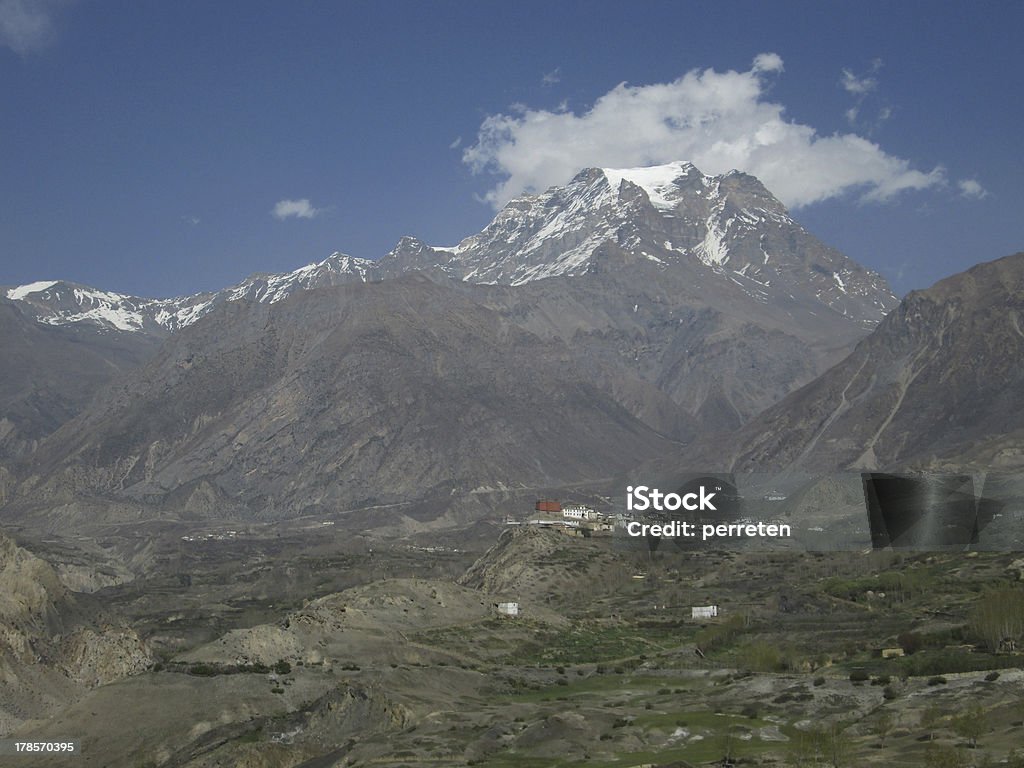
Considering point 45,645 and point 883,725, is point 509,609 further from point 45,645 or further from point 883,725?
point 883,725

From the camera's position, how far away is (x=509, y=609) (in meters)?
188

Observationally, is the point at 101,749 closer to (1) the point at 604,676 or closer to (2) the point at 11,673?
(2) the point at 11,673

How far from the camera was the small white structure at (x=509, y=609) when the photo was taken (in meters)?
186

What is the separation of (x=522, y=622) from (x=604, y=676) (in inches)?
1494

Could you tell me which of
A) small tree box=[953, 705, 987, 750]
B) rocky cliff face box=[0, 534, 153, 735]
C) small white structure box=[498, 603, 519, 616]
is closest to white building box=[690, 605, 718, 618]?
small white structure box=[498, 603, 519, 616]

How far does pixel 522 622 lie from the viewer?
7087 inches

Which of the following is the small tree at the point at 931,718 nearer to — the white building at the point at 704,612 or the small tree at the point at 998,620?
the small tree at the point at 998,620

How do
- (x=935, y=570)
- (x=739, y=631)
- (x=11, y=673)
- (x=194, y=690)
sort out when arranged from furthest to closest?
(x=935, y=570)
(x=739, y=631)
(x=11, y=673)
(x=194, y=690)

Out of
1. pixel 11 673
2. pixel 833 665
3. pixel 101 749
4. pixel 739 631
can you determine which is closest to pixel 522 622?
pixel 739 631

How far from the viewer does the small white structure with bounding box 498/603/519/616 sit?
612 feet

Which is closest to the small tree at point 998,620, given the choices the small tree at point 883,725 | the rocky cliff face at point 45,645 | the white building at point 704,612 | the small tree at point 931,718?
the small tree at point 883,725

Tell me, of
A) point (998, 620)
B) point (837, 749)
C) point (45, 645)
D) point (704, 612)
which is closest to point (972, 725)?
point (837, 749)

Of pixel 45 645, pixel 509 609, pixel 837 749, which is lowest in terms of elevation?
pixel 837 749

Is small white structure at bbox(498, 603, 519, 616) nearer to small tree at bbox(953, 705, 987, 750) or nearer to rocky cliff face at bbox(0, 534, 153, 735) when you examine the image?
rocky cliff face at bbox(0, 534, 153, 735)
